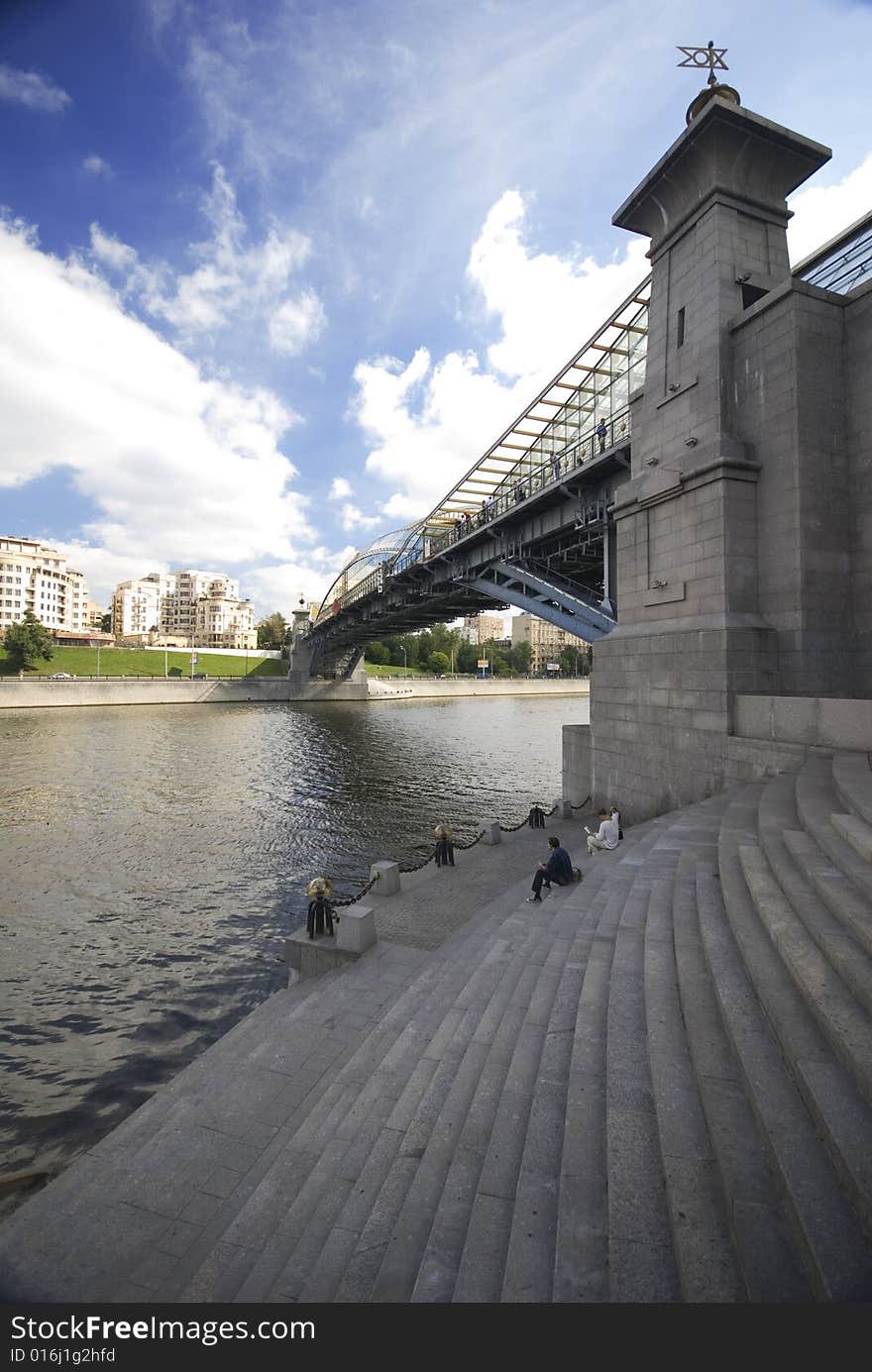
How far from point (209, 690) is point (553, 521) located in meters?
55.3

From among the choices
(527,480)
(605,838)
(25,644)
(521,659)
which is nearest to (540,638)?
(521,659)

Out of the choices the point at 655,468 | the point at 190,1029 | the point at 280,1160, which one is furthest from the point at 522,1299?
the point at 655,468

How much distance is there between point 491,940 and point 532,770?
2265 cm

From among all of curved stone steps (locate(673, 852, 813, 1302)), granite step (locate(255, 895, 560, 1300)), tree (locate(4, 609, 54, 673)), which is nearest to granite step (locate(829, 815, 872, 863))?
curved stone steps (locate(673, 852, 813, 1302))

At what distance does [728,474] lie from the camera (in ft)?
41.4

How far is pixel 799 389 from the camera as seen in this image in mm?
11906

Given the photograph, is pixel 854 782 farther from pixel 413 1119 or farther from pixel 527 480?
pixel 527 480

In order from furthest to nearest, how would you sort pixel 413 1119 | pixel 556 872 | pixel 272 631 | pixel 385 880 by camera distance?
pixel 272 631, pixel 385 880, pixel 556 872, pixel 413 1119

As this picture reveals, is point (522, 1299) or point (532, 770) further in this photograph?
point (532, 770)

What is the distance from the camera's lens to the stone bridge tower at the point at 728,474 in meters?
12.0

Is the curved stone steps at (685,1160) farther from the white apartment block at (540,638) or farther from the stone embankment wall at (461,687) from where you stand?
the white apartment block at (540,638)

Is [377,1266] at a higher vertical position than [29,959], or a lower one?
higher

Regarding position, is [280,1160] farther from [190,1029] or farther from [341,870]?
[341,870]

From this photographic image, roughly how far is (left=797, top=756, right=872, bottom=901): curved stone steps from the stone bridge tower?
257 centimetres
